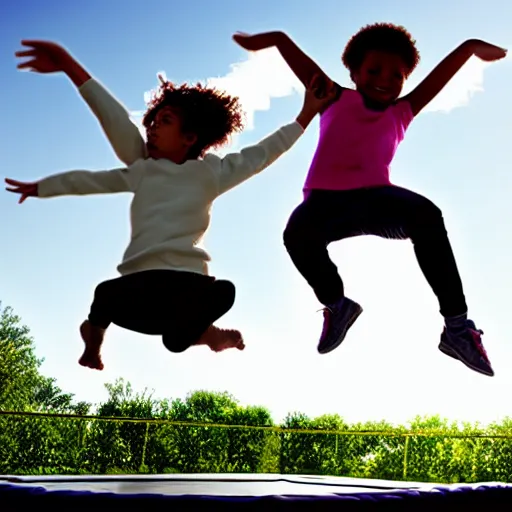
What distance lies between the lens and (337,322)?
2699 mm

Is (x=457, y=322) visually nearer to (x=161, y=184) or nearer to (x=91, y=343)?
(x=161, y=184)

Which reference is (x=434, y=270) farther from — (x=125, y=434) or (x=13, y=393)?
(x=13, y=393)

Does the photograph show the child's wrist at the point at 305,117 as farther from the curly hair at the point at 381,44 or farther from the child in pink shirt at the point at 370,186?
the curly hair at the point at 381,44

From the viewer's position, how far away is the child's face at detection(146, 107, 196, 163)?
2521 millimetres

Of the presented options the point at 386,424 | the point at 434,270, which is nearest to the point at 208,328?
the point at 434,270

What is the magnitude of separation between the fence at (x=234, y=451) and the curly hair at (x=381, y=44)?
6.98 metres

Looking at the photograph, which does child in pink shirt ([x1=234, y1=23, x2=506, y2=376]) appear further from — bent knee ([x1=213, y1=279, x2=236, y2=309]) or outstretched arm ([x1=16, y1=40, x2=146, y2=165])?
outstretched arm ([x1=16, y1=40, x2=146, y2=165])

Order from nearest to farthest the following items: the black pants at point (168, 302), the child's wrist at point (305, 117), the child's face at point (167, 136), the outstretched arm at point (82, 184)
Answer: the black pants at point (168, 302), the outstretched arm at point (82, 184), the child's face at point (167, 136), the child's wrist at point (305, 117)

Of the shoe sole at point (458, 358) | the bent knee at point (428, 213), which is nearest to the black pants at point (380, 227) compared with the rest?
the bent knee at point (428, 213)

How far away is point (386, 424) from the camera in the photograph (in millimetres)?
13398

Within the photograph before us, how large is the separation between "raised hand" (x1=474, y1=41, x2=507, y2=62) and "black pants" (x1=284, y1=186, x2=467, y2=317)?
0.62m

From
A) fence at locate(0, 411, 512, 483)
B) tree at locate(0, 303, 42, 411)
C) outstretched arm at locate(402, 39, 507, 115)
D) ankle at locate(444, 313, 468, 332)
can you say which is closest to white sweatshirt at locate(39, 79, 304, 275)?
outstretched arm at locate(402, 39, 507, 115)

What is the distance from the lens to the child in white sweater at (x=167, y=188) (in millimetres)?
2322

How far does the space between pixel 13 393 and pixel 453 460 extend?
20.3 metres
